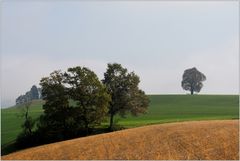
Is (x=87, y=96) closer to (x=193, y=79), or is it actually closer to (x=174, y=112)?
(x=174, y=112)

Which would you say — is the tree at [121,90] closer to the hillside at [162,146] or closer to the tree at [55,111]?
the tree at [55,111]

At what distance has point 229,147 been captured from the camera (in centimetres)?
3034

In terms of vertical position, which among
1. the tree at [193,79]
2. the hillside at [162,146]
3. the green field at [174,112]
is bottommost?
Result: the hillside at [162,146]

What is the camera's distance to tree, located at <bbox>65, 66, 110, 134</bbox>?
58.5 meters

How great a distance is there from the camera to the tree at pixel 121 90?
66250mm

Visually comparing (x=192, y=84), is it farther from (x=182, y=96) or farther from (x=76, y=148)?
(x=76, y=148)

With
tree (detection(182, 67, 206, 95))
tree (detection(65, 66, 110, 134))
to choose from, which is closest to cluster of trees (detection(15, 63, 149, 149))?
tree (detection(65, 66, 110, 134))

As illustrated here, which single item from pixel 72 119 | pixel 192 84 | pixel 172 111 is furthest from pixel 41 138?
pixel 192 84

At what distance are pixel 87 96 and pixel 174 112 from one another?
118 ft

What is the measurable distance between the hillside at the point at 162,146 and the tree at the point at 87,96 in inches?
758

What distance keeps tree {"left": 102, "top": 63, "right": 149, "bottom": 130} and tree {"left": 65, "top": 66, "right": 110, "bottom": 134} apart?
608 cm

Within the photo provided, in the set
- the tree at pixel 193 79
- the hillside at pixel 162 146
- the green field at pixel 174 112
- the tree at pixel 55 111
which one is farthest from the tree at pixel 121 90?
the tree at pixel 193 79

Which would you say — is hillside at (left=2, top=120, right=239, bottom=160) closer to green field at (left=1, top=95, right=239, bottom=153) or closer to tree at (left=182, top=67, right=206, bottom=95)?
green field at (left=1, top=95, right=239, bottom=153)

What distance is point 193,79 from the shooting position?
148375mm
